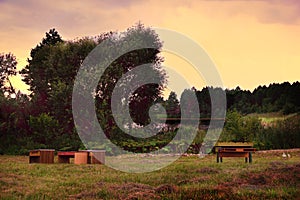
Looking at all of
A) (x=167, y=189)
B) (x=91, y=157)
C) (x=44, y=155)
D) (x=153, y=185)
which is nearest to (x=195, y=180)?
(x=153, y=185)

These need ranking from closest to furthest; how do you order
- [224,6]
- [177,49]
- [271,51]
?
[224,6] → [271,51] → [177,49]

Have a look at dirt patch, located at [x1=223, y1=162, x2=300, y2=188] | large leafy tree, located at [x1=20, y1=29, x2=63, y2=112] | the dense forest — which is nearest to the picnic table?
dirt patch, located at [x1=223, y1=162, x2=300, y2=188]

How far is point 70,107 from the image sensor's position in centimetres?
2795

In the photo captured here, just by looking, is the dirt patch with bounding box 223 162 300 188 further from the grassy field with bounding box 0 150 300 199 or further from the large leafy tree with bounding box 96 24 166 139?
the large leafy tree with bounding box 96 24 166 139

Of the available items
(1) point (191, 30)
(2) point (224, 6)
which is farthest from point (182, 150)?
(2) point (224, 6)

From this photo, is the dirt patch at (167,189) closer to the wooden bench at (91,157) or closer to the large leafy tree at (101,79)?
the wooden bench at (91,157)

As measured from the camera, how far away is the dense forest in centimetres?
2462

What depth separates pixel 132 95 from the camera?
27.3 meters

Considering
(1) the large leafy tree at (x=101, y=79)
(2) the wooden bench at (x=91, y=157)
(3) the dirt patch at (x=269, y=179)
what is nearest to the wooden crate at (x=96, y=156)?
(2) the wooden bench at (x=91, y=157)

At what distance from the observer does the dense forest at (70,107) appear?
969 inches

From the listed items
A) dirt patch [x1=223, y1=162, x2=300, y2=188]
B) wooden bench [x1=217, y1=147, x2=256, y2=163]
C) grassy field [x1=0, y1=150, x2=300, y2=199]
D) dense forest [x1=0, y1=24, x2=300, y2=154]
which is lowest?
grassy field [x1=0, y1=150, x2=300, y2=199]

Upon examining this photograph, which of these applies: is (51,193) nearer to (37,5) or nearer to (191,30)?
(37,5)

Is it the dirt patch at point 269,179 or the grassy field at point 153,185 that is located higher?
the dirt patch at point 269,179

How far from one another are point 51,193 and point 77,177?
2.77 m
